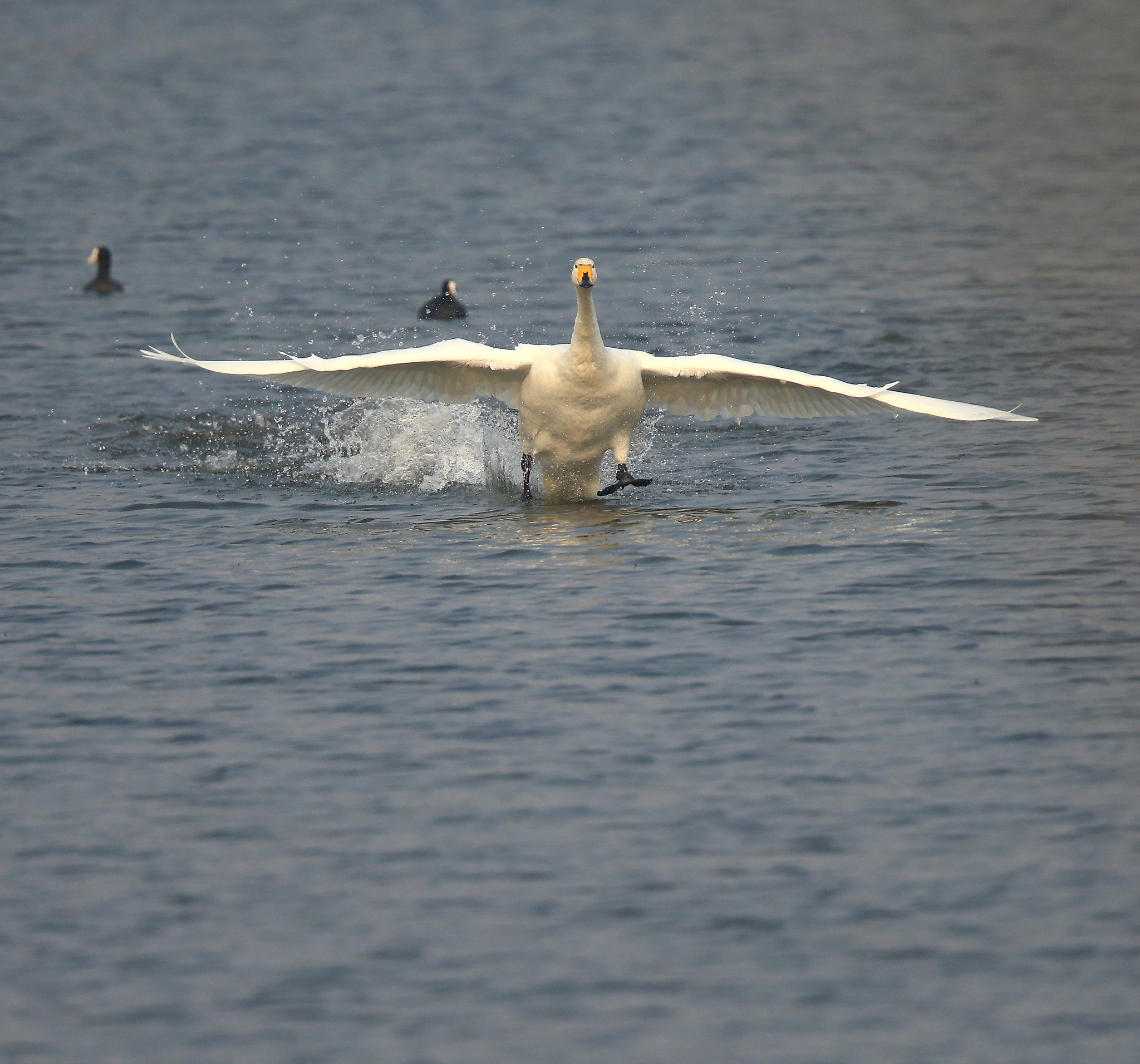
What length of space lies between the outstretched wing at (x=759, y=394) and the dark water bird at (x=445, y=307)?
675 centimetres

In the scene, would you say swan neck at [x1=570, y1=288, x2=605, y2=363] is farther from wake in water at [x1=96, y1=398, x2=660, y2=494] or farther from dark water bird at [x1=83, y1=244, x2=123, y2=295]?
dark water bird at [x1=83, y1=244, x2=123, y2=295]

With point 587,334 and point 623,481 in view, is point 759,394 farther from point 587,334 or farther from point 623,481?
point 587,334

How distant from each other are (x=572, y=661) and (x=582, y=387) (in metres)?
3.28

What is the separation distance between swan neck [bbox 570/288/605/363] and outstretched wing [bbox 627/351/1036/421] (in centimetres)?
56

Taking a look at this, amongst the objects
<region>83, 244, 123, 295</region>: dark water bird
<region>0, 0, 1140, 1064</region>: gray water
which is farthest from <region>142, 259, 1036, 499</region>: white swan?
<region>83, 244, 123, 295</region>: dark water bird

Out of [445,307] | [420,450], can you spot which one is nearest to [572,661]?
[420,450]

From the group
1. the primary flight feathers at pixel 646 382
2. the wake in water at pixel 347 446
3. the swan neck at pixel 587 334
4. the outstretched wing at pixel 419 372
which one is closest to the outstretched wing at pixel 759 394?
the primary flight feathers at pixel 646 382

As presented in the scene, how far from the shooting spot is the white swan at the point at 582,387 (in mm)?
13484

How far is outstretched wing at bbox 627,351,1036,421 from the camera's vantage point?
13.4 m

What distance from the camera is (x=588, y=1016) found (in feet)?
23.6

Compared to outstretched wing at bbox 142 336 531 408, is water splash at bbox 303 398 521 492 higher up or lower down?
lower down

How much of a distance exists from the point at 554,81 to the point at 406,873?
1292 inches

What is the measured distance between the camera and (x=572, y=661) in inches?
428

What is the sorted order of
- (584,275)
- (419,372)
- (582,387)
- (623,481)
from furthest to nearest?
(419,372), (623,481), (582,387), (584,275)
